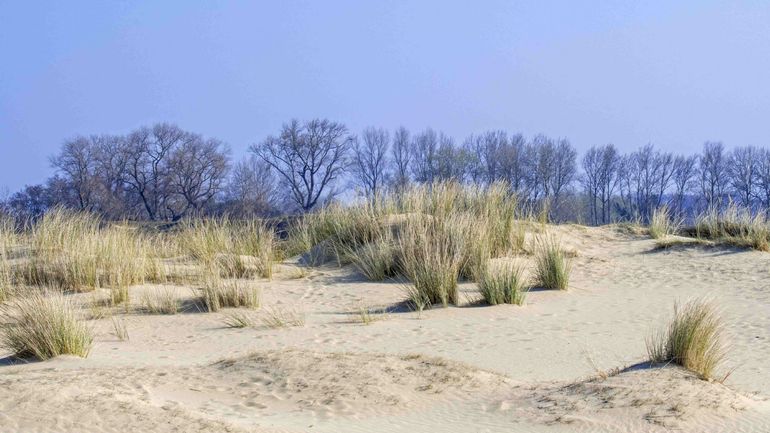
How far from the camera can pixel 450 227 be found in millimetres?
12820

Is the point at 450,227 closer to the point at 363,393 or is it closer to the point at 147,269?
the point at 147,269

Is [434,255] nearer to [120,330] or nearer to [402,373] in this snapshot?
[120,330]

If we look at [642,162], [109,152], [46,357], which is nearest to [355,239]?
[46,357]

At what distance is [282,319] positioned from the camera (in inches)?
373

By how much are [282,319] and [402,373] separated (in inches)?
133

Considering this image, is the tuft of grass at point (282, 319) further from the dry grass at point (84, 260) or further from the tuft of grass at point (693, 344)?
Answer: the tuft of grass at point (693, 344)

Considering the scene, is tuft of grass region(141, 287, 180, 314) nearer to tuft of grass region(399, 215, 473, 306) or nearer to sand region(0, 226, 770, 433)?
sand region(0, 226, 770, 433)

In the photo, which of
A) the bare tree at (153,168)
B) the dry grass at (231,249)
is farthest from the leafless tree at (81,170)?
the dry grass at (231,249)

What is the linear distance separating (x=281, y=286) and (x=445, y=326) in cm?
365

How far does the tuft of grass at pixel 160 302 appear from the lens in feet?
33.0

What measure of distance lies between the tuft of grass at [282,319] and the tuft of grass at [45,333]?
2.20 meters

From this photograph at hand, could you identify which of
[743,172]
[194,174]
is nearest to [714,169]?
[743,172]

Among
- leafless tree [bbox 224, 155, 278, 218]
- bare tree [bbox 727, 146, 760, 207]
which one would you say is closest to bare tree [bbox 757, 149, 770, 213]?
bare tree [bbox 727, 146, 760, 207]

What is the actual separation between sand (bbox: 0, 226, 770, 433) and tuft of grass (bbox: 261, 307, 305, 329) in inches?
4.9
